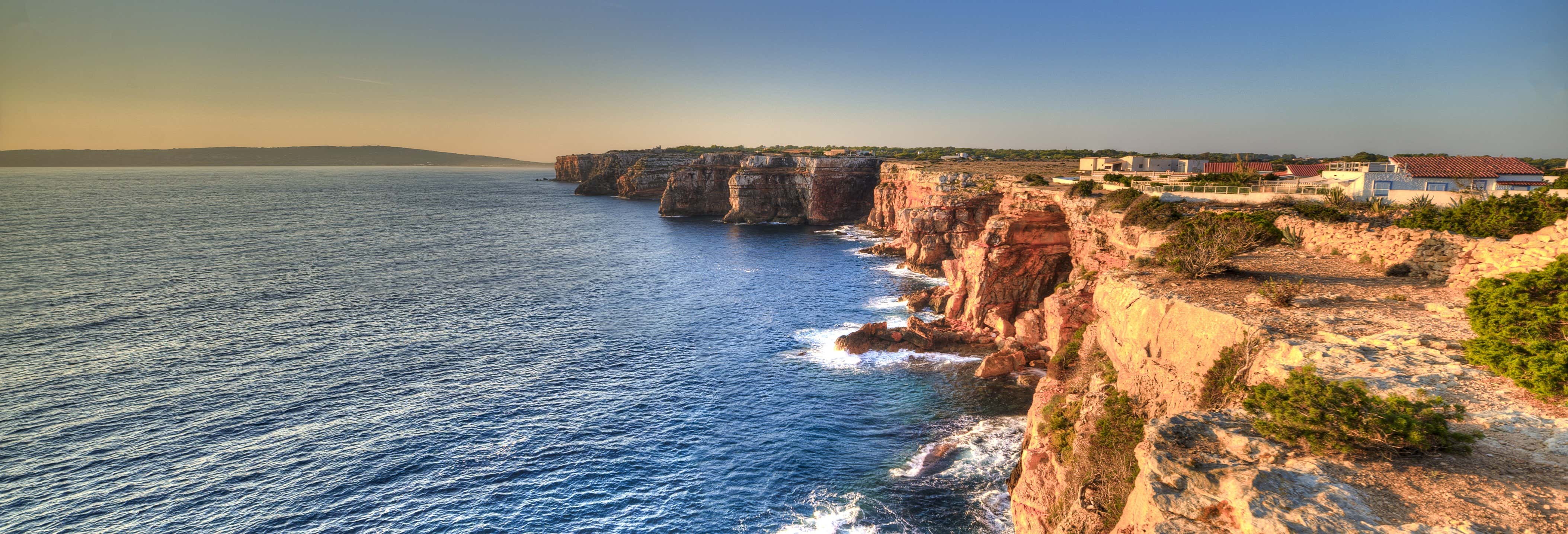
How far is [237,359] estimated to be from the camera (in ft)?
137

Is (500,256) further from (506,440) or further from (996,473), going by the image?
(996,473)

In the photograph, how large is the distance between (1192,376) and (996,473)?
13.7 m

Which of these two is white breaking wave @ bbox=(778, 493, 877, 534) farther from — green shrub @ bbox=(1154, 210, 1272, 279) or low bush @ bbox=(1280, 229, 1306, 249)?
low bush @ bbox=(1280, 229, 1306, 249)

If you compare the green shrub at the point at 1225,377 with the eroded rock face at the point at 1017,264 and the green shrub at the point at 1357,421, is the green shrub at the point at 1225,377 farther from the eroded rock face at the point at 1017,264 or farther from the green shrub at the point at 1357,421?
the eroded rock face at the point at 1017,264

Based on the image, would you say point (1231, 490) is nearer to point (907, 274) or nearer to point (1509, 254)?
point (1509, 254)

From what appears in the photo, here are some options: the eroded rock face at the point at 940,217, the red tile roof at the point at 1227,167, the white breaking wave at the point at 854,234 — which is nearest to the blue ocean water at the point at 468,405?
the eroded rock face at the point at 940,217

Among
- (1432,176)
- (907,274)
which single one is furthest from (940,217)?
(1432,176)

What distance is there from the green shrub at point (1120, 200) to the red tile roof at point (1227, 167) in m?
34.1

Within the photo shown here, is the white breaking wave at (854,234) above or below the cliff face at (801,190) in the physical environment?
below

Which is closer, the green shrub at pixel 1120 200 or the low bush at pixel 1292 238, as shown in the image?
the low bush at pixel 1292 238

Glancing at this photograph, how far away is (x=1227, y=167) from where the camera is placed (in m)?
69.7

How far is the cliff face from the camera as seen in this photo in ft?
431

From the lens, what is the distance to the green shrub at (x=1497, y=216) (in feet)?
73.4

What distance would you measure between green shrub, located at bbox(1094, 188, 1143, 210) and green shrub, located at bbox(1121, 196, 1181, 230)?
0.99m
